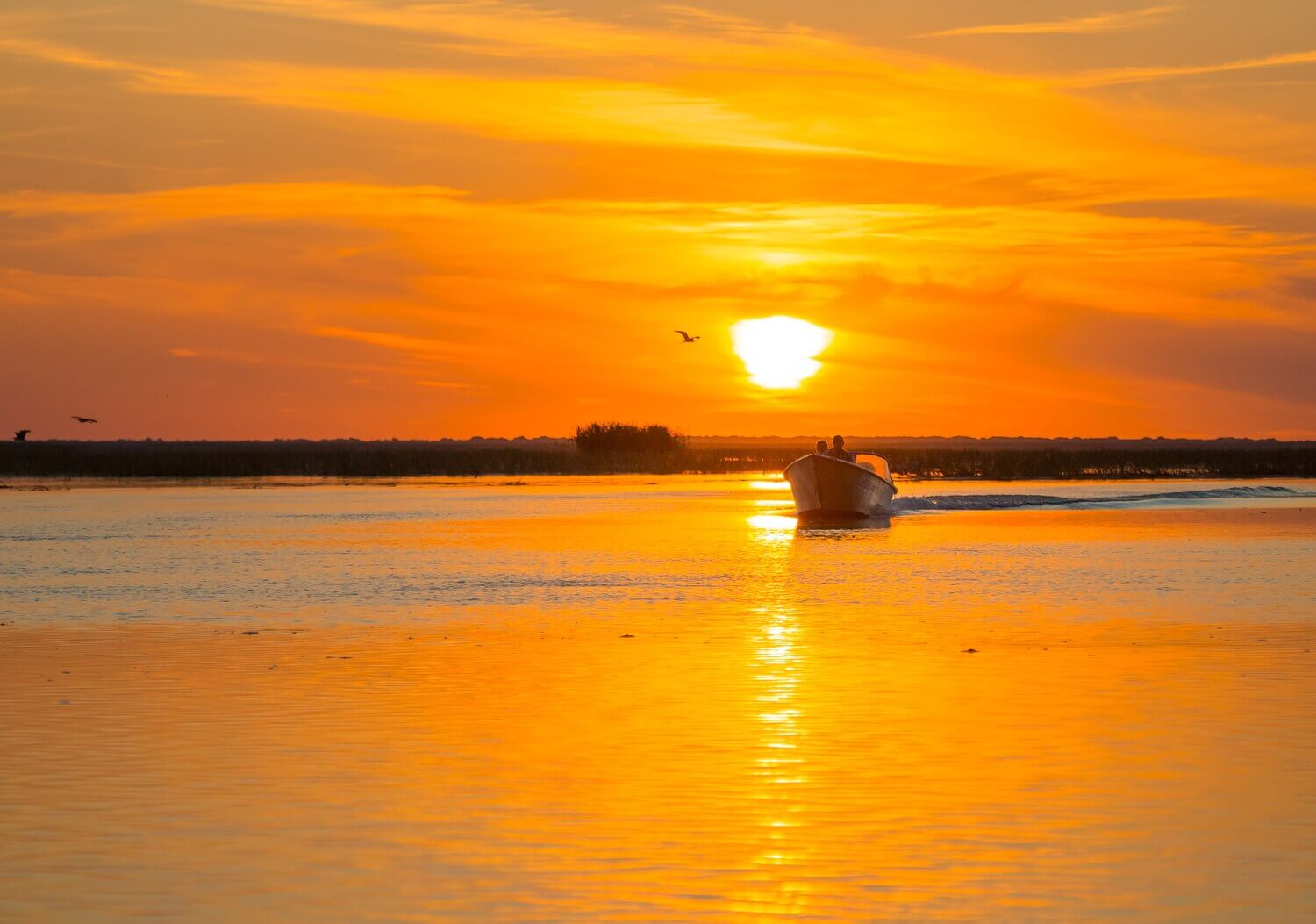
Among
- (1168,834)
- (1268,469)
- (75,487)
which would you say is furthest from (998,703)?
(1268,469)

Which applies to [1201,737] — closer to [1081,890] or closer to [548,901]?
[1081,890]

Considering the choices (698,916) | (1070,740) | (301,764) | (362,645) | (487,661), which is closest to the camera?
(698,916)

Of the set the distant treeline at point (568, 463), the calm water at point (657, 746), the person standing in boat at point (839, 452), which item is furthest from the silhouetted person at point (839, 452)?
the distant treeline at point (568, 463)

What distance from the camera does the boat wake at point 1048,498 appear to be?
60.6 m

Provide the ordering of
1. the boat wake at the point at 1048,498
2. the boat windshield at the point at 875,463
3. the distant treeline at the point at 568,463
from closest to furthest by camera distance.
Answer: the boat windshield at the point at 875,463, the boat wake at the point at 1048,498, the distant treeline at the point at 568,463

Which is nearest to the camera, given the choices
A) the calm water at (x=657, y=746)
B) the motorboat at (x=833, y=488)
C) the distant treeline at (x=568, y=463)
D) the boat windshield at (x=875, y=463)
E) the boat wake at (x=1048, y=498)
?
the calm water at (x=657, y=746)

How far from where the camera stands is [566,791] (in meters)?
11.1

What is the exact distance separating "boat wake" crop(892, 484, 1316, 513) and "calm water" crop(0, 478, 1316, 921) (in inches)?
1224

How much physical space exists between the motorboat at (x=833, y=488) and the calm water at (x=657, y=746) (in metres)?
19.7

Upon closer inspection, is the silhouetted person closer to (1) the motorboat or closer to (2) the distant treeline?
(1) the motorboat

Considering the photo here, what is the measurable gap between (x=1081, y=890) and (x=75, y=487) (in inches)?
2744

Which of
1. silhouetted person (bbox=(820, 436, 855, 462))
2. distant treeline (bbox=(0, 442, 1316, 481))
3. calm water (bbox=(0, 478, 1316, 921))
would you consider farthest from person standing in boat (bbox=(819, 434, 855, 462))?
distant treeline (bbox=(0, 442, 1316, 481))

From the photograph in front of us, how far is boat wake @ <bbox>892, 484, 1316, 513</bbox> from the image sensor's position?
60.6m

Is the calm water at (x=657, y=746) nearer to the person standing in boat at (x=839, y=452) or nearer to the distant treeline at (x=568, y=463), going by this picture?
the person standing in boat at (x=839, y=452)
